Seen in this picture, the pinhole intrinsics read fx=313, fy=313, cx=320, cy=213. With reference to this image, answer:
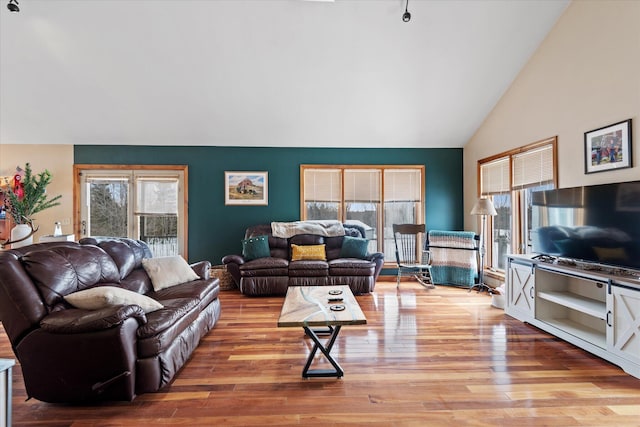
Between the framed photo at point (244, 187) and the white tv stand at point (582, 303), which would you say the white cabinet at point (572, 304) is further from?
the framed photo at point (244, 187)

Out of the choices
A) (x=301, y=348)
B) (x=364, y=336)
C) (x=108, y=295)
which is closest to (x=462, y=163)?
(x=364, y=336)

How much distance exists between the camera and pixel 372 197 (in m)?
5.95

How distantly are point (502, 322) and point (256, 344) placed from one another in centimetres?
278

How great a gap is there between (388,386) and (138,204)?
5287mm

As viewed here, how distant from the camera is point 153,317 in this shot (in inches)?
91.6

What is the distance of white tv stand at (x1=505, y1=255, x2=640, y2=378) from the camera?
8.03ft

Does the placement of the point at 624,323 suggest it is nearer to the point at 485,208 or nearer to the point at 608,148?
the point at 608,148

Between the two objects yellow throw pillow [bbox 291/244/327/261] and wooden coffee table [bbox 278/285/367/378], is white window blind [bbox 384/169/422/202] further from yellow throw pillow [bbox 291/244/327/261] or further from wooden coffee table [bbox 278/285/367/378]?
wooden coffee table [bbox 278/285/367/378]

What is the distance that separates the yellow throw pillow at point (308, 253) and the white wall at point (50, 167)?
4.04 m

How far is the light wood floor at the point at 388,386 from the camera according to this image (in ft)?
6.46

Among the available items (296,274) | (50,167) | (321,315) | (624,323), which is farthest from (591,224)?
(50,167)

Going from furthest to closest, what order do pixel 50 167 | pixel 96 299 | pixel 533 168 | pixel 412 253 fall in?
pixel 412 253
pixel 50 167
pixel 533 168
pixel 96 299

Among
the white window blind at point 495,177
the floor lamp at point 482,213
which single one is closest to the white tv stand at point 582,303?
the floor lamp at point 482,213

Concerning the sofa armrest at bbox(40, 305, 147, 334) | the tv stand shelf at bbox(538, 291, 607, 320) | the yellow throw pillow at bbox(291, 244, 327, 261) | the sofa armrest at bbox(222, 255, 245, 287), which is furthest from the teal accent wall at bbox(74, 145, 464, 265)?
the sofa armrest at bbox(40, 305, 147, 334)
